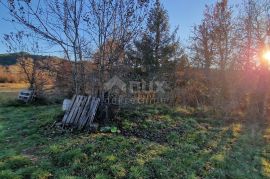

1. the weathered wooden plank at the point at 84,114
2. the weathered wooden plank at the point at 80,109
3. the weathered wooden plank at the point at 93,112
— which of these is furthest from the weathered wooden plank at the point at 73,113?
the weathered wooden plank at the point at 93,112

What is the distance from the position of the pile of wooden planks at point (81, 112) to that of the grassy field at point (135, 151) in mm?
423

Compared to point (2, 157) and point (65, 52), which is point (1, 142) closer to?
point (2, 157)

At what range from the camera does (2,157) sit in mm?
4137

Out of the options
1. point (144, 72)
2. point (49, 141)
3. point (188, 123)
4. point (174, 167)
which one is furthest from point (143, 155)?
point (144, 72)

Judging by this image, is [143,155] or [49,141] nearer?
[143,155]

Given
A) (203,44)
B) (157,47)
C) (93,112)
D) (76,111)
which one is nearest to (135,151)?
(93,112)

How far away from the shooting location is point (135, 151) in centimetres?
473

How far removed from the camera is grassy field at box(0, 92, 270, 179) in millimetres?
3895

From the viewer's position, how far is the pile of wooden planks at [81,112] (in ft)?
19.8

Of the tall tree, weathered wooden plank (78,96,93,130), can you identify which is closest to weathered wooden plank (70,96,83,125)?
weathered wooden plank (78,96,93,130)

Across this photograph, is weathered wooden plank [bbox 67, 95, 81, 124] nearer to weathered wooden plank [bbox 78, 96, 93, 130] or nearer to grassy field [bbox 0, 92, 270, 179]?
weathered wooden plank [bbox 78, 96, 93, 130]

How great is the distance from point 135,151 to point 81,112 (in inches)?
82.4

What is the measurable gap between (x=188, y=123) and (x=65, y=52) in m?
4.29

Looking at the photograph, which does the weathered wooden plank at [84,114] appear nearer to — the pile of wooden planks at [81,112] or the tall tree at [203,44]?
the pile of wooden planks at [81,112]
